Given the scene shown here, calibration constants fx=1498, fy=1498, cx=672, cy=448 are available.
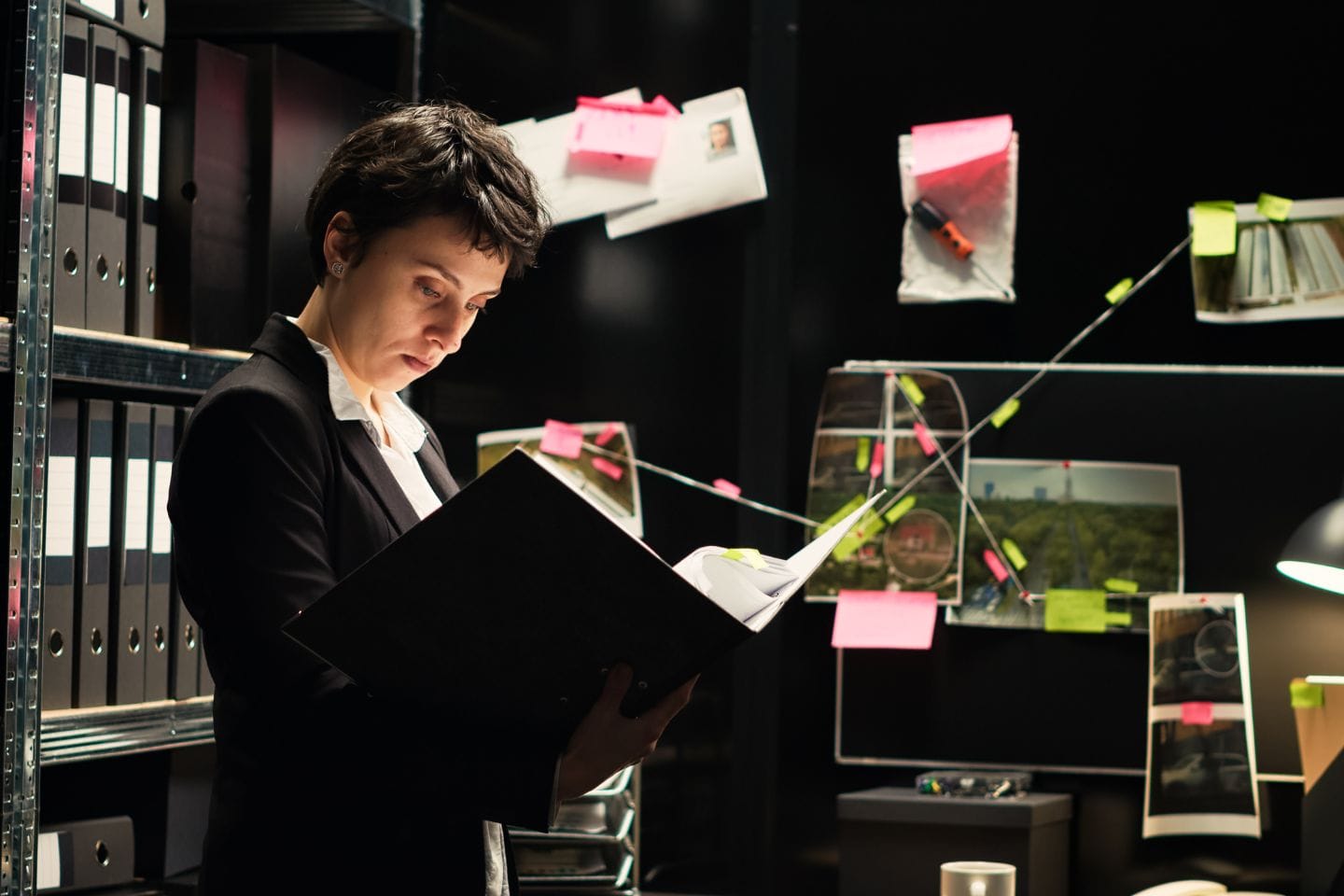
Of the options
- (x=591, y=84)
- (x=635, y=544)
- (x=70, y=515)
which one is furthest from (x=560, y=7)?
(x=635, y=544)

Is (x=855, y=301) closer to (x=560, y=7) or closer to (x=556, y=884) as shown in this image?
(x=560, y=7)

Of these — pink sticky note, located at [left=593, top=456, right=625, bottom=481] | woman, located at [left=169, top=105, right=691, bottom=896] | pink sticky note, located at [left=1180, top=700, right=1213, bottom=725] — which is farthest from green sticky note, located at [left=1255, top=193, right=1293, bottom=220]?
woman, located at [left=169, top=105, right=691, bottom=896]

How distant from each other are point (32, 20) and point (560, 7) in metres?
0.96

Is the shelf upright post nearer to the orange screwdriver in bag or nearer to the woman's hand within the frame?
the woman's hand

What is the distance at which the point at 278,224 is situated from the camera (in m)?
2.13

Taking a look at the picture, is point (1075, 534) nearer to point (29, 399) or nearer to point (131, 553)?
point (131, 553)

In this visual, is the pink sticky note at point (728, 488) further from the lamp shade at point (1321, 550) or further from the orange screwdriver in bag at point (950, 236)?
the lamp shade at point (1321, 550)

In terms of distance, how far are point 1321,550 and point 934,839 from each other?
0.64 m

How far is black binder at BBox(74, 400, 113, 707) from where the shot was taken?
6.03ft

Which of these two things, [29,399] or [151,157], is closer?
[29,399]

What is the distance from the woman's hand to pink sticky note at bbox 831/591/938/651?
125cm

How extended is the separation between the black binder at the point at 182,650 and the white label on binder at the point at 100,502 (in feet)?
0.38

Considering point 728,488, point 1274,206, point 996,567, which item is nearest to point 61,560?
point 728,488

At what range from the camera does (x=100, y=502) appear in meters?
1.87
